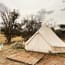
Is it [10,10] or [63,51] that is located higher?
[10,10]

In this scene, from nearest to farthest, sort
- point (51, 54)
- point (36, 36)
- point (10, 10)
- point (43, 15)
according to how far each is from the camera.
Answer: point (51, 54), point (36, 36), point (10, 10), point (43, 15)

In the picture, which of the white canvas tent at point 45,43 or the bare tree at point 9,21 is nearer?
the white canvas tent at point 45,43

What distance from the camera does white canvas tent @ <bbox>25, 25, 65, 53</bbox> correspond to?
33.1 feet

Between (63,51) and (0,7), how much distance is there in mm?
12144

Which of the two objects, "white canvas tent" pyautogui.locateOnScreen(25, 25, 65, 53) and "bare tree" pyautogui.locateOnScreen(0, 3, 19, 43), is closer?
"white canvas tent" pyautogui.locateOnScreen(25, 25, 65, 53)

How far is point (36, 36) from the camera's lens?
35.2 ft

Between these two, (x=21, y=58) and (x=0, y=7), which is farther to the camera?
(x=0, y=7)

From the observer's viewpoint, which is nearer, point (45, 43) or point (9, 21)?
point (45, 43)

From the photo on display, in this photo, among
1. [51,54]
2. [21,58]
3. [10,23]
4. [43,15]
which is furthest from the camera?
[43,15]

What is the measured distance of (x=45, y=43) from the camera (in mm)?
10289

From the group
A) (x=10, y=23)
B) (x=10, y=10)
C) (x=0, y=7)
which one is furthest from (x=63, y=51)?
(x=0, y=7)

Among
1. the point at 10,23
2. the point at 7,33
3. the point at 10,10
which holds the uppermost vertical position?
the point at 10,10

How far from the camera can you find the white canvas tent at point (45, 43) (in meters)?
10.1

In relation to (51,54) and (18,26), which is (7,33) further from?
(51,54)
